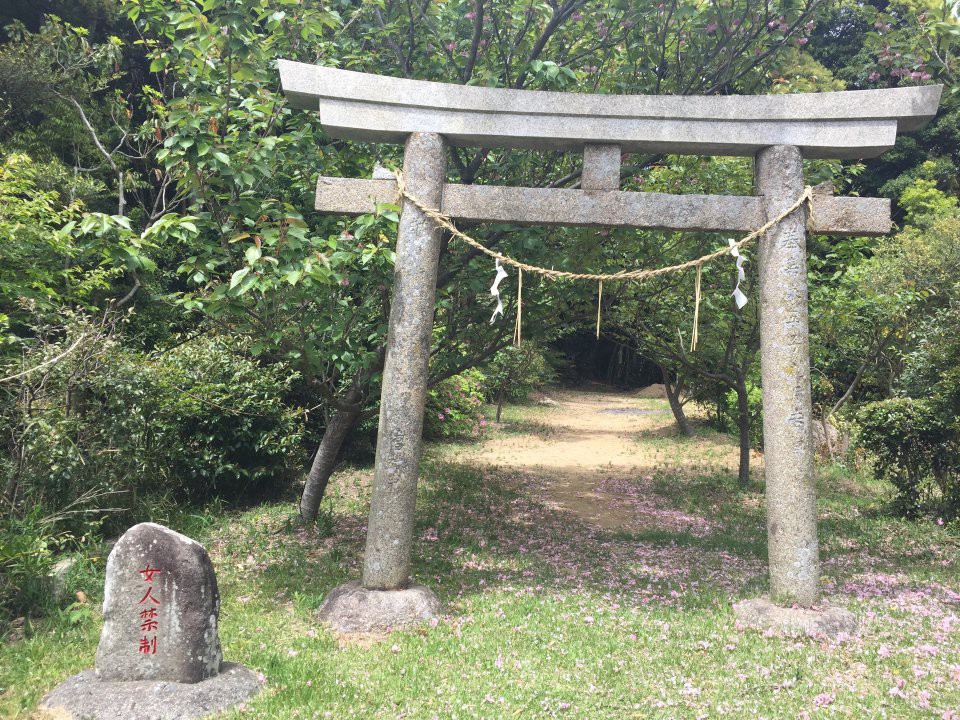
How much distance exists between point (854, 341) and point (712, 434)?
15.4 feet

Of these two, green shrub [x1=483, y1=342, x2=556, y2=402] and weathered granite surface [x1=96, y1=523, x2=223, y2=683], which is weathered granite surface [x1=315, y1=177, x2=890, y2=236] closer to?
weathered granite surface [x1=96, y1=523, x2=223, y2=683]

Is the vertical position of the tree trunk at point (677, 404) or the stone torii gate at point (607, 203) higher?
the stone torii gate at point (607, 203)

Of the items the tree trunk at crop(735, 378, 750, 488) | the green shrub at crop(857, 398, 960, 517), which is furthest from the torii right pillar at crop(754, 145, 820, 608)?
the tree trunk at crop(735, 378, 750, 488)

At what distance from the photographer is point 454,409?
50.2ft

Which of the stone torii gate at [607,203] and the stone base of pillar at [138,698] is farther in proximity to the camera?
the stone torii gate at [607,203]

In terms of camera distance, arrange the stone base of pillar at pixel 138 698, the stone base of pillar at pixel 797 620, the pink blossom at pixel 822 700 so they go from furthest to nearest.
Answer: the stone base of pillar at pixel 797 620
the pink blossom at pixel 822 700
the stone base of pillar at pixel 138 698

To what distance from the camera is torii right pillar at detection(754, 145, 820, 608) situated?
4.94 meters

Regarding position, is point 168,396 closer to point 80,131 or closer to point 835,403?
point 80,131

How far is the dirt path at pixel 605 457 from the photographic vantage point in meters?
9.56

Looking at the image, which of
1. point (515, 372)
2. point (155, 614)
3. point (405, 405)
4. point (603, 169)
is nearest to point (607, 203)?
point (603, 169)

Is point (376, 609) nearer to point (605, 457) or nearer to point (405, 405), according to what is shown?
point (405, 405)

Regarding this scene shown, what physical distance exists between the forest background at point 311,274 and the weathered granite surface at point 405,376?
0.32m

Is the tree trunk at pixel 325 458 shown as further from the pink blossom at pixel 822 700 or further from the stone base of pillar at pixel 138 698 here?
the pink blossom at pixel 822 700

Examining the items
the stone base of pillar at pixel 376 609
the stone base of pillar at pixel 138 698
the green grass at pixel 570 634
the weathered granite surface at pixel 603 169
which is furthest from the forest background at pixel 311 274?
the stone base of pillar at pixel 376 609
